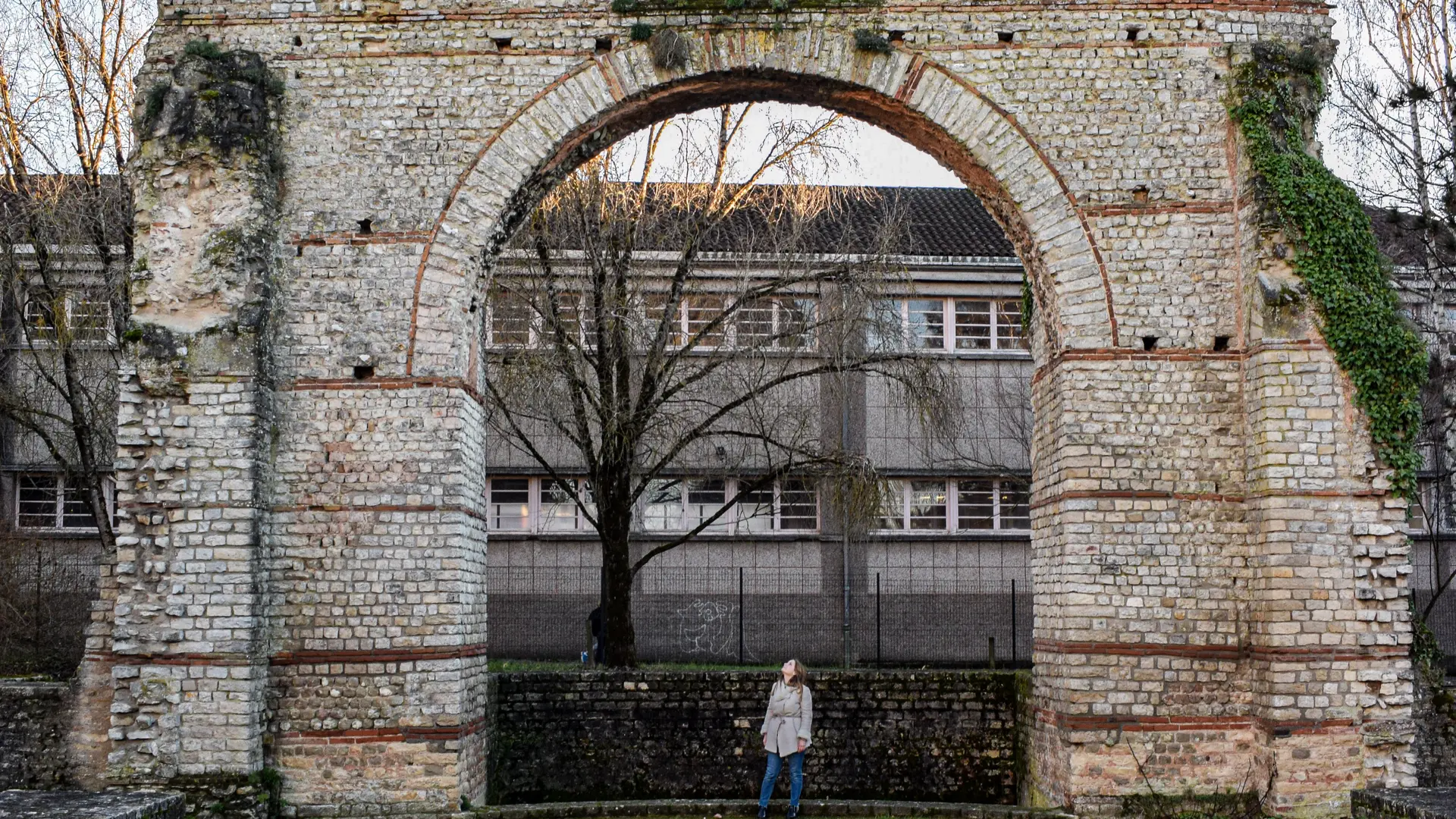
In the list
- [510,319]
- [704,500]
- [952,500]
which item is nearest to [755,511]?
[704,500]

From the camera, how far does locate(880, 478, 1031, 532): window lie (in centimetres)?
2159

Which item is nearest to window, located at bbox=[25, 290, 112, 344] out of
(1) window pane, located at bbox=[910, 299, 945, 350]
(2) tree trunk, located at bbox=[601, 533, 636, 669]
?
(2) tree trunk, located at bbox=[601, 533, 636, 669]

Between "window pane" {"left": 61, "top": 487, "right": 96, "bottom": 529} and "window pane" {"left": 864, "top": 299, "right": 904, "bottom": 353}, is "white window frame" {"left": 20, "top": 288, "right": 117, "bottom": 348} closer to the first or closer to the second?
"window pane" {"left": 61, "top": 487, "right": 96, "bottom": 529}

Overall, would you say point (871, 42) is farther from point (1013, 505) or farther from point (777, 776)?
point (1013, 505)

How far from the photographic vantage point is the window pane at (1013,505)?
21.7 m

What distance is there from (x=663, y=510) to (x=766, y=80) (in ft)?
37.7

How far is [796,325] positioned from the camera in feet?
50.1

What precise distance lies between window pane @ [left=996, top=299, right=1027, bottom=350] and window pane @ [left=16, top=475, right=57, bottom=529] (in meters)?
15.6

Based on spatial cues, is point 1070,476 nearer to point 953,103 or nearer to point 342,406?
point 953,103

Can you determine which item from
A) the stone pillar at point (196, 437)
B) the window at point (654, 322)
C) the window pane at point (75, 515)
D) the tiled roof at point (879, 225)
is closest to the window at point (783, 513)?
the tiled roof at point (879, 225)

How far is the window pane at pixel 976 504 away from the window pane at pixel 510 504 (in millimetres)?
7142

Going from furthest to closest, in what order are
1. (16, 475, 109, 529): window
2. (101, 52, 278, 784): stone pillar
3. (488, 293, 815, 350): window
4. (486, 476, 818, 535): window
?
(486, 476, 818, 535): window < (16, 475, 109, 529): window < (488, 293, 815, 350): window < (101, 52, 278, 784): stone pillar

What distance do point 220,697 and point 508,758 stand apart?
295cm

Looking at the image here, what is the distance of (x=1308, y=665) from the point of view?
9.66 meters
